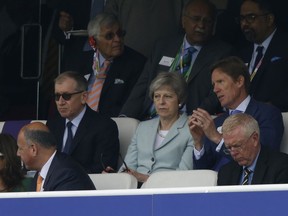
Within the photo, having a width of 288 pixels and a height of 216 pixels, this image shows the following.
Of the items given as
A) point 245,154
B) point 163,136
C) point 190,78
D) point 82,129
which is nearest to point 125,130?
point 82,129

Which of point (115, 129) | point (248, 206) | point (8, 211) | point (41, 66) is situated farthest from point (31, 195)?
point (41, 66)

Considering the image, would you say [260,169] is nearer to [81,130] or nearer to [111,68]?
[81,130]

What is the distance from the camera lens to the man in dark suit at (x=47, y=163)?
31.8 feet

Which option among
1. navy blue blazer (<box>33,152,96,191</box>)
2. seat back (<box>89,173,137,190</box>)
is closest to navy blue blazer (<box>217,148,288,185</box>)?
seat back (<box>89,173,137,190</box>)

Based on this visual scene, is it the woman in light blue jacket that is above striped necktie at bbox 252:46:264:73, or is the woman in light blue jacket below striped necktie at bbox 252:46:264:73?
below

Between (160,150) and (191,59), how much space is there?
1203 millimetres

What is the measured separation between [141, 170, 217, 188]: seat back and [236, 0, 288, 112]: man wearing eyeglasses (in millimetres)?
1607

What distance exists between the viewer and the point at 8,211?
7992 millimetres

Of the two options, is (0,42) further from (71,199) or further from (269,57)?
(71,199)

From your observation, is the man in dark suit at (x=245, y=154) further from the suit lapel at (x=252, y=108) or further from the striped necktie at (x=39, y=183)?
the striped necktie at (x=39, y=183)

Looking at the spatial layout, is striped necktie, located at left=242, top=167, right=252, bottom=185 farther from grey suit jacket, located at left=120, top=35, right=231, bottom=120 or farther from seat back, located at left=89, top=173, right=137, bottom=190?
grey suit jacket, located at left=120, top=35, right=231, bottom=120

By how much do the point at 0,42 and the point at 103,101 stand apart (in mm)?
2259

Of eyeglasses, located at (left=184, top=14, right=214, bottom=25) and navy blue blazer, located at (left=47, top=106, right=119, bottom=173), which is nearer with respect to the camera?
navy blue blazer, located at (left=47, top=106, right=119, bottom=173)

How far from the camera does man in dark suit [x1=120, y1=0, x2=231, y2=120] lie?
11.5 m
